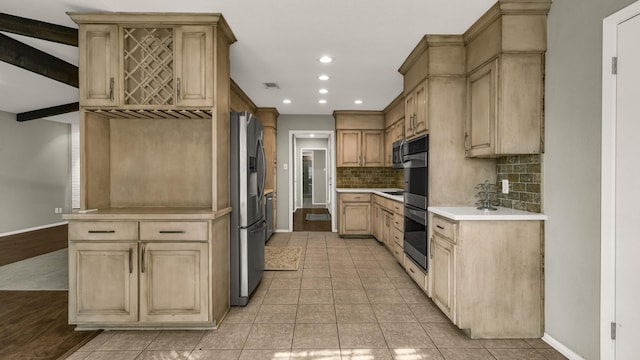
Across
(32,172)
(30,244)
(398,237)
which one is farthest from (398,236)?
(32,172)

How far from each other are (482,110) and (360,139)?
360 cm

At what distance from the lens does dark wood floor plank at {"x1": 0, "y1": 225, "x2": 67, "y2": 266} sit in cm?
453

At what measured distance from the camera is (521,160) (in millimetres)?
2535

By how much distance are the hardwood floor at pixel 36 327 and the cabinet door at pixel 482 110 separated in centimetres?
348

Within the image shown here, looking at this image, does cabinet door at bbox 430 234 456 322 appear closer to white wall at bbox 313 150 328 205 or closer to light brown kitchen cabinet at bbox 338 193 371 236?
light brown kitchen cabinet at bbox 338 193 371 236

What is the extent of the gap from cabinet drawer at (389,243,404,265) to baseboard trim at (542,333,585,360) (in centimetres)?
170

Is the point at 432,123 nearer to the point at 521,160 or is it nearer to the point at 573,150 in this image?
the point at 521,160

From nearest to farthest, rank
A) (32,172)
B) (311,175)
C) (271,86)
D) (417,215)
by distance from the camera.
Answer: (417,215)
(271,86)
(32,172)
(311,175)

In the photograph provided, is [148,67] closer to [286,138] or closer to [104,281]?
[104,281]

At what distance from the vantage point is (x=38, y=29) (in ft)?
8.62

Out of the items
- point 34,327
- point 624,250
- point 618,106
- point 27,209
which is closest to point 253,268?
point 34,327

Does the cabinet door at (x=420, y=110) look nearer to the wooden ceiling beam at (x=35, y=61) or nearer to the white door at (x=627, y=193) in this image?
the white door at (x=627, y=193)

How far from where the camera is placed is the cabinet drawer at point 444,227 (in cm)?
237

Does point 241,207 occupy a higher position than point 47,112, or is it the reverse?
point 47,112
